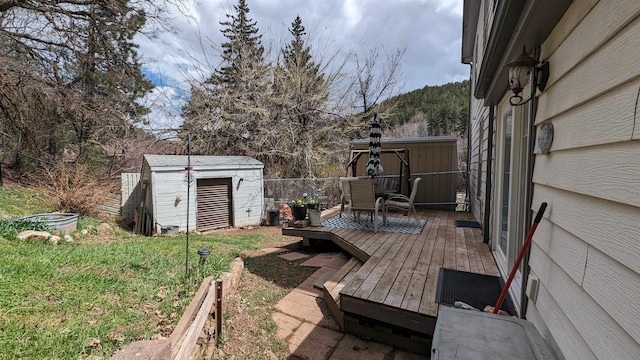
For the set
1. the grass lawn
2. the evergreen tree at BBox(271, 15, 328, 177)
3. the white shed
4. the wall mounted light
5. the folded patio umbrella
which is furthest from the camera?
the evergreen tree at BBox(271, 15, 328, 177)

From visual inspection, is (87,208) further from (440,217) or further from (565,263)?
(565,263)

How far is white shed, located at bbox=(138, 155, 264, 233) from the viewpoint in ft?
26.2

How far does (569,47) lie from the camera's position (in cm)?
141

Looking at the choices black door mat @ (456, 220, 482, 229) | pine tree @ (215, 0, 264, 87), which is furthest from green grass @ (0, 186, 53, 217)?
black door mat @ (456, 220, 482, 229)

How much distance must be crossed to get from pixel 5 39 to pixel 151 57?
4.26 metres

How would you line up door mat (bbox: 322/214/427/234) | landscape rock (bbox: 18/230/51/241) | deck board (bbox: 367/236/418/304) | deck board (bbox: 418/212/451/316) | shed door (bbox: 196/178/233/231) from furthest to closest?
shed door (bbox: 196/178/233/231) < door mat (bbox: 322/214/427/234) < landscape rock (bbox: 18/230/51/241) < deck board (bbox: 367/236/418/304) < deck board (bbox: 418/212/451/316)

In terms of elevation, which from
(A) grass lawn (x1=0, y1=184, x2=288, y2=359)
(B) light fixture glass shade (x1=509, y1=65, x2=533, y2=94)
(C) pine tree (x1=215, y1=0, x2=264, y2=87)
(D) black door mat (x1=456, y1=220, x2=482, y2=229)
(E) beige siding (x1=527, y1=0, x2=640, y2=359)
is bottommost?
(A) grass lawn (x1=0, y1=184, x2=288, y2=359)

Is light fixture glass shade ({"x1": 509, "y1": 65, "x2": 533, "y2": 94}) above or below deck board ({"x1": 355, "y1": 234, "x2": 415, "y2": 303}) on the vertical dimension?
above

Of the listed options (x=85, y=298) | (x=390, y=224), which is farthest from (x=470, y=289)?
(x=85, y=298)

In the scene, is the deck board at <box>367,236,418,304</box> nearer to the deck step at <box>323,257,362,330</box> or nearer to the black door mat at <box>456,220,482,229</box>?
the deck step at <box>323,257,362,330</box>

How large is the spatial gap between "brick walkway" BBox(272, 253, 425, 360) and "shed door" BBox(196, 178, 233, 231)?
5722mm

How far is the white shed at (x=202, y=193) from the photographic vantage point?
798 cm

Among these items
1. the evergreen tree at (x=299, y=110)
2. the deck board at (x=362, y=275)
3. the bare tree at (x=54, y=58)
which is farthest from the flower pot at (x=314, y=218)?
the bare tree at (x=54, y=58)

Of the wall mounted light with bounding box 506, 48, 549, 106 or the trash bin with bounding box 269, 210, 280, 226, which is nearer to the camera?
the wall mounted light with bounding box 506, 48, 549, 106
